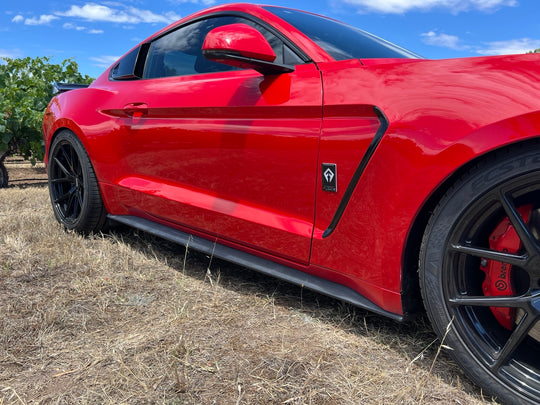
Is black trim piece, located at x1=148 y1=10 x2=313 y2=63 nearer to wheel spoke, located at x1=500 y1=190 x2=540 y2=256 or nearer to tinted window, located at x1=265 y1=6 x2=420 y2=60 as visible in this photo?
tinted window, located at x1=265 y1=6 x2=420 y2=60

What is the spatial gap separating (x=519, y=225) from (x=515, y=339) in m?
0.36

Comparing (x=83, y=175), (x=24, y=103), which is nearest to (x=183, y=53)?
(x=83, y=175)

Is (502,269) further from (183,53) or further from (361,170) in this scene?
(183,53)

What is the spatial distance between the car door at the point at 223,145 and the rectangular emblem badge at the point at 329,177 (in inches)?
2.2

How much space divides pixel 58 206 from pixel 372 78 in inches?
108

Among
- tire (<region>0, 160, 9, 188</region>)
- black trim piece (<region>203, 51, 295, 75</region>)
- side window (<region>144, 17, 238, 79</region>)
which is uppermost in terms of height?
side window (<region>144, 17, 238, 79</region>)

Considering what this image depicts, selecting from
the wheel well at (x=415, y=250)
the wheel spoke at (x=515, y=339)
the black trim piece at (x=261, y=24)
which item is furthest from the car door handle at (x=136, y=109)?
the wheel spoke at (x=515, y=339)

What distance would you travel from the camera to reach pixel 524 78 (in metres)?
1.38

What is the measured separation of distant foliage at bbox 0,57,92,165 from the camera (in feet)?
27.9

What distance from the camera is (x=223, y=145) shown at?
2141 millimetres

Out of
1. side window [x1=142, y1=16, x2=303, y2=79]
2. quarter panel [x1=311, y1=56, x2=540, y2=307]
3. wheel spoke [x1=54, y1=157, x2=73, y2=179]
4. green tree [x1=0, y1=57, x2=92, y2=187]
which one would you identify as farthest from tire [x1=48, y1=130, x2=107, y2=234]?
green tree [x1=0, y1=57, x2=92, y2=187]

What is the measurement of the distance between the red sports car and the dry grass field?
0.74 feet

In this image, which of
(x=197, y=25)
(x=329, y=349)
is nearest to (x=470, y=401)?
(x=329, y=349)

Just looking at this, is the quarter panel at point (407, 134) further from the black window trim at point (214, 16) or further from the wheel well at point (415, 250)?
the black window trim at point (214, 16)
